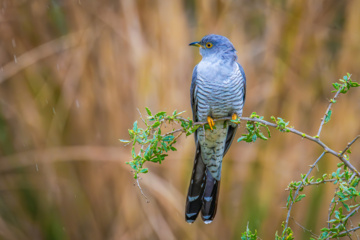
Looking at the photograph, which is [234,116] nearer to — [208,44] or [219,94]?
[219,94]

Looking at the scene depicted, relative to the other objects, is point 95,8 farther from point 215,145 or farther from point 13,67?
point 215,145

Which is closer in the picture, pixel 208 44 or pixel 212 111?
pixel 212 111

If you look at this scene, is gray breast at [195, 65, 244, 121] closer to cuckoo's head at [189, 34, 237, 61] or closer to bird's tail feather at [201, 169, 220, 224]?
cuckoo's head at [189, 34, 237, 61]

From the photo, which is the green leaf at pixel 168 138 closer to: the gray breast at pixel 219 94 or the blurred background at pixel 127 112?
the gray breast at pixel 219 94

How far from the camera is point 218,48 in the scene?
2.22m

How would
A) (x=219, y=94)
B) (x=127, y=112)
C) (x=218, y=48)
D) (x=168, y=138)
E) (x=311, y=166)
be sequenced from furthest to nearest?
(x=127, y=112), (x=218, y=48), (x=219, y=94), (x=168, y=138), (x=311, y=166)

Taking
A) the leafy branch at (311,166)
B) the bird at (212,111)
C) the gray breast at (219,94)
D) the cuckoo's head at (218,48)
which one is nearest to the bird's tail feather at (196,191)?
the bird at (212,111)

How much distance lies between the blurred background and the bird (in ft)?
2.25

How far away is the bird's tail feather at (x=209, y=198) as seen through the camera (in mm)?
2104

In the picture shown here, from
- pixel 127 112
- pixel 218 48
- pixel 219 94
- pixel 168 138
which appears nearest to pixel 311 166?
pixel 168 138

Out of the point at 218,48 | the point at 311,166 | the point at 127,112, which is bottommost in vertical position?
the point at 311,166

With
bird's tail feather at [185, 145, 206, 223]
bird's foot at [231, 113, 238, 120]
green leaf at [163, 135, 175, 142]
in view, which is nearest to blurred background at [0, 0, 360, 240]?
bird's tail feather at [185, 145, 206, 223]

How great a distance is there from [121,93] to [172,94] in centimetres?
32

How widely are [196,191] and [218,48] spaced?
0.66 meters
